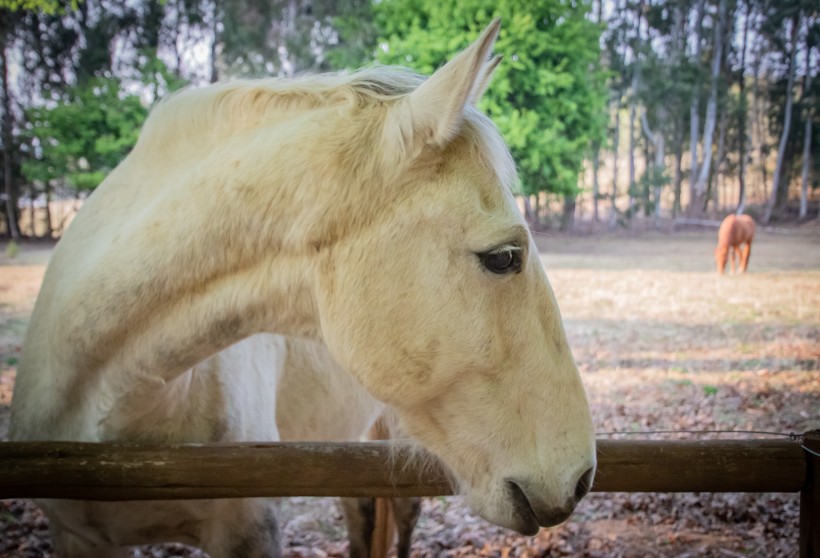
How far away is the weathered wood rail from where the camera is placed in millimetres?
1401

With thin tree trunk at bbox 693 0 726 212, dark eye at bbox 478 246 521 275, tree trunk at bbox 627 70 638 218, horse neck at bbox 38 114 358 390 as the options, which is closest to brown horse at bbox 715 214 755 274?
thin tree trunk at bbox 693 0 726 212

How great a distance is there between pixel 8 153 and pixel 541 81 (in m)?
4.39

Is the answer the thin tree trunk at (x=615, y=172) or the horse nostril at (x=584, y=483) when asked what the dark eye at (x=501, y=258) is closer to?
the horse nostril at (x=584, y=483)

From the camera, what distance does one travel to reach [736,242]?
182 inches

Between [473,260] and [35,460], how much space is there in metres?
1.18

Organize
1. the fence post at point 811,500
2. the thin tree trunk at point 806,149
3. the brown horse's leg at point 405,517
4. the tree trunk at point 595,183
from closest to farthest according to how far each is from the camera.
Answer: the fence post at point 811,500, the brown horse's leg at point 405,517, the thin tree trunk at point 806,149, the tree trunk at point 595,183

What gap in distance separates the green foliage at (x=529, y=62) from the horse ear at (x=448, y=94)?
3967mm

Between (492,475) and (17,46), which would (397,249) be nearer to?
(492,475)

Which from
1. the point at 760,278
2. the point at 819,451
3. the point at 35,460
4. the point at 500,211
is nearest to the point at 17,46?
the point at 35,460

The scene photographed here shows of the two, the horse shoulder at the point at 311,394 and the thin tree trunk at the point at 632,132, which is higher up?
the thin tree trunk at the point at 632,132

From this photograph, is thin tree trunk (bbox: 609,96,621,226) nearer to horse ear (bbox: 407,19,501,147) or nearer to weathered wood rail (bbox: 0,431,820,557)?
weathered wood rail (bbox: 0,431,820,557)

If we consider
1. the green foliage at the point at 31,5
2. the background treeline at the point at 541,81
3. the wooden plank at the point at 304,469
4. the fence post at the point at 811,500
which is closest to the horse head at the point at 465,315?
the wooden plank at the point at 304,469

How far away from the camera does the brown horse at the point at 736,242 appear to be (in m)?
4.59

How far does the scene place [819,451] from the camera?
1559 mm
